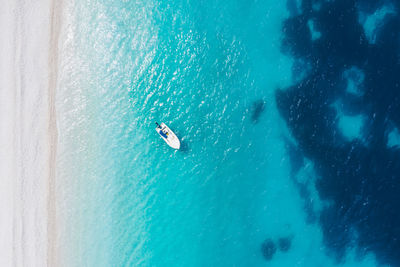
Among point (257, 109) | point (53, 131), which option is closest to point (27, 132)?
point (53, 131)

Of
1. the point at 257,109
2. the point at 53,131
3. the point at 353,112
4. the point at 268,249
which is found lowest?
the point at 268,249

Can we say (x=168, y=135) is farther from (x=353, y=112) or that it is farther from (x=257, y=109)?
(x=353, y=112)

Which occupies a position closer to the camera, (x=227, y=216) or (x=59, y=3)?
(x=59, y=3)

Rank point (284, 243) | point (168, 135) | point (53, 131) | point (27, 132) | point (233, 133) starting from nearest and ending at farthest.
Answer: point (27, 132)
point (53, 131)
point (168, 135)
point (233, 133)
point (284, 243)

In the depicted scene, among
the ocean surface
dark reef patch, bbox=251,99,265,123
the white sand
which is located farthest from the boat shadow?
the white sand

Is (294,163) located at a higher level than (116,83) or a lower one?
lower

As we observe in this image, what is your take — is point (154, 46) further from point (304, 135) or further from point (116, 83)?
point (304, 135)

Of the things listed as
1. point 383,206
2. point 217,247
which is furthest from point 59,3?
point 383,206
